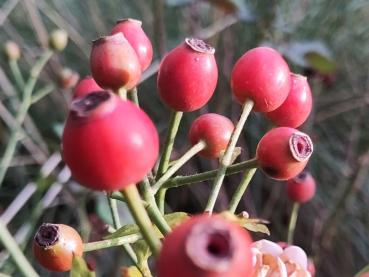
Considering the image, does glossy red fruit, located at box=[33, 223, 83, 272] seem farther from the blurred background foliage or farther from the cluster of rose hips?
the blurred background foliage

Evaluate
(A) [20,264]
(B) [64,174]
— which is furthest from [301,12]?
(A) [20,264]

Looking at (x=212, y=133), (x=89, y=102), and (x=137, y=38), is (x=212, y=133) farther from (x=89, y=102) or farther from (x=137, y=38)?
(x=89, y=102)

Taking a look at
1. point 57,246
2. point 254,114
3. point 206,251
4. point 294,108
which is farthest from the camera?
point 254,114

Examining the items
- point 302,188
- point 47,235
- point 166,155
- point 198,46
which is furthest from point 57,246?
point 302,188

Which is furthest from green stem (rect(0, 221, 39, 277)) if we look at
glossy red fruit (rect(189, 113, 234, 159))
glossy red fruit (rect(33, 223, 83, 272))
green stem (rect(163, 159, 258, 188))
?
glossy red fruit (rect(189, 113, 234, 159))

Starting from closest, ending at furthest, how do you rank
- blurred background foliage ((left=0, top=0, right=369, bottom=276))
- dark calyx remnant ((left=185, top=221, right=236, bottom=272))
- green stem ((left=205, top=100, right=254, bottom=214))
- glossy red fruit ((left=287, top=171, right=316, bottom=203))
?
dark calyx remnant ((left=185, top=221, right=236, bottom=272)) < green stem ((left=205, top=100, right=254, bottom=214)) < glossy red fruit ((left=287, top=171, right=316, bottom=203)) < blurred background foliage ((left=0, top=0, right=369, bottom=276))

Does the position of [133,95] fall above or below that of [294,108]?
above

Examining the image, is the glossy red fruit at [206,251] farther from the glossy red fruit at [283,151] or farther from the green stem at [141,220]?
the glossy red fruit at [283,151]

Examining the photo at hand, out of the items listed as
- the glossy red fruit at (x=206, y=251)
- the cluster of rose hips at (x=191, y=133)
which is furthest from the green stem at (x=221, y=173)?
the glossy red fruit at (x=206, y=251)
